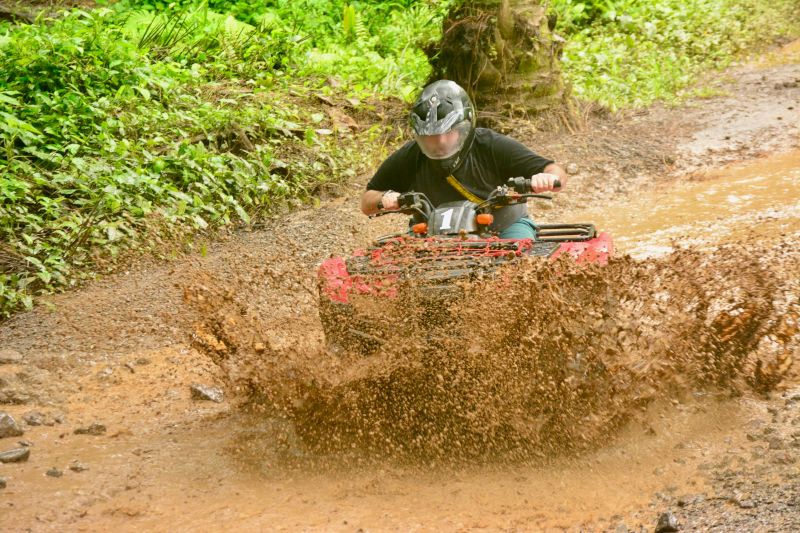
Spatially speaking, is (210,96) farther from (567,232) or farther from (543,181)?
(543,181)

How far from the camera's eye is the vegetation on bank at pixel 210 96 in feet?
28.0

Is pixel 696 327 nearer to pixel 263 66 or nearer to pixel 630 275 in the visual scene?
pixel 630 275

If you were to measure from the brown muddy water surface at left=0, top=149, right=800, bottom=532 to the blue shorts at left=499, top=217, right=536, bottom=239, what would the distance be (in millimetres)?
774

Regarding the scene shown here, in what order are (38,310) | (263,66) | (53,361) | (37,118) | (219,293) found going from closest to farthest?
(219,293), (53,361), (38,310), (37,118), (263,66)

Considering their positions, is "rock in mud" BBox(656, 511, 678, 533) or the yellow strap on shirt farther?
the yellow strap on shirt

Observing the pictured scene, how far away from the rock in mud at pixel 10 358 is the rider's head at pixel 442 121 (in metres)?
3.57

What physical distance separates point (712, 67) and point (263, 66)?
6954mm

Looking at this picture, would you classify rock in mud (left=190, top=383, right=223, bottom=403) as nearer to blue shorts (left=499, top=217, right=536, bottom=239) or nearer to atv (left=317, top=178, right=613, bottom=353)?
atv (left=317, top=178, right=613, bottom=353)

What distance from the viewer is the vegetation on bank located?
8547mm

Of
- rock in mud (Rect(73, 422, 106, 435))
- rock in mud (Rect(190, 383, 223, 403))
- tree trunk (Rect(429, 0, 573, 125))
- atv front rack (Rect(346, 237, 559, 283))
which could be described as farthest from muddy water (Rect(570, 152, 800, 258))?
rock in mud (Rect(73, 422, 106, 435))

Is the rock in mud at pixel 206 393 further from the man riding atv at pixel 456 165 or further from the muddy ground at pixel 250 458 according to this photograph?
the man riding atv at pixel 456 165

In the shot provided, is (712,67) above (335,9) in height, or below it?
below

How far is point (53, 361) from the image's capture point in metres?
6.97

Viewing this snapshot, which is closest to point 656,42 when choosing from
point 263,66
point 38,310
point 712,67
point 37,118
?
point 712,67
